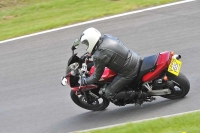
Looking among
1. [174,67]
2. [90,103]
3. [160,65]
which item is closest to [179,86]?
[174,67]

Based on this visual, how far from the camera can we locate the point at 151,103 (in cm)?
890

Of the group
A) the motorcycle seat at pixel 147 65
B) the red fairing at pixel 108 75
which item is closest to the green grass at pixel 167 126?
the motorcycle seat at pixel 147 65

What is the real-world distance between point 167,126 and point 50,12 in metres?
9.83

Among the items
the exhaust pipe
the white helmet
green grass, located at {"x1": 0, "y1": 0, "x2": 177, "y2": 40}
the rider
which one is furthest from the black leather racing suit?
green grass, located at {"x1": 0, "y1": 0, "x2": 177, "y2": 40}

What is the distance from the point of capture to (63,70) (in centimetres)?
1140

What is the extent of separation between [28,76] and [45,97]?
146 cm

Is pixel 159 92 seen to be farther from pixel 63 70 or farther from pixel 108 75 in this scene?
pixel 63 70

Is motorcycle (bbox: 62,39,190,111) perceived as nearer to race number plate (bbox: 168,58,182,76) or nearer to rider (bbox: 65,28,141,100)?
race number plate (bbox: 168,58,182,76)

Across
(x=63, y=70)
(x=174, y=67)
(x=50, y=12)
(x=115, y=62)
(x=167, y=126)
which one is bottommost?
(x=63, y=70)

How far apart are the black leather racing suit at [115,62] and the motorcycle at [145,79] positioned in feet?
0.52

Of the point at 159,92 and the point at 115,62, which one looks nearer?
the point at 115,62

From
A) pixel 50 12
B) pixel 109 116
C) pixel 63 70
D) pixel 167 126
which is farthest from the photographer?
pixel 50 12

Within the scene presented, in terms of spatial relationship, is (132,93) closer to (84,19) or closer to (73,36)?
(73,36)

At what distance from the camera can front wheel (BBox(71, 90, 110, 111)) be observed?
889 centimetres
